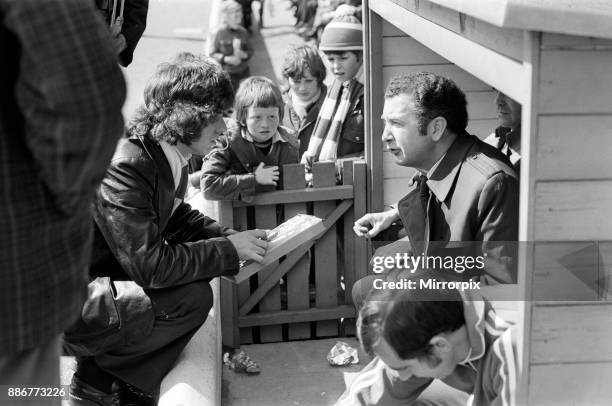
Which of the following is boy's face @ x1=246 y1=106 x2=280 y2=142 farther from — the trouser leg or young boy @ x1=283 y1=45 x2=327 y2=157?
the trouser leg

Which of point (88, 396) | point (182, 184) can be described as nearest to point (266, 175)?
point (182, 184)

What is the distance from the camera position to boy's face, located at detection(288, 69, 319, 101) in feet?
16.1

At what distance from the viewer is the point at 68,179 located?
5.37 ft

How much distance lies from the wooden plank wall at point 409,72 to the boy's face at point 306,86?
0.86m

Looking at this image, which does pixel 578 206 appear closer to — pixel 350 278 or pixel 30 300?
pixel 30 300

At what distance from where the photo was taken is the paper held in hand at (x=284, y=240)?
3293 millimetres

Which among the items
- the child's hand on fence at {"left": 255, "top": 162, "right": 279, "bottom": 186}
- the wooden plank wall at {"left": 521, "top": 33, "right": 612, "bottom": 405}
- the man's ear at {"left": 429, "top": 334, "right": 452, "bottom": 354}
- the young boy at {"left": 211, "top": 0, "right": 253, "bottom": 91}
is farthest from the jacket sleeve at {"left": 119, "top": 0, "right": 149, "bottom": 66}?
the young boy at {"left": 211, "top": 0, "right": 253, "bottom": 91}

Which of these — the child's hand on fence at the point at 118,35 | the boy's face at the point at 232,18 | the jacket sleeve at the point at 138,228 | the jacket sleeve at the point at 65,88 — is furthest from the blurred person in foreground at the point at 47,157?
the boy's face at the point at 232,18

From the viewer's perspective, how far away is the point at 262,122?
4.06 m

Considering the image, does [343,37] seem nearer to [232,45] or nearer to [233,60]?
[233,60]

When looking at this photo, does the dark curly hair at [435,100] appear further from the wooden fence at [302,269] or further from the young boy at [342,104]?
the young boy at [342,104]

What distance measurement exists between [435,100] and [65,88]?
5.82 ft

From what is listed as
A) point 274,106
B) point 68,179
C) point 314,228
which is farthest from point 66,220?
point 274,106

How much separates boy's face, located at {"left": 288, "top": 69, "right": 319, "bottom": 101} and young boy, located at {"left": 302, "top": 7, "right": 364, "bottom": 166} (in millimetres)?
196
